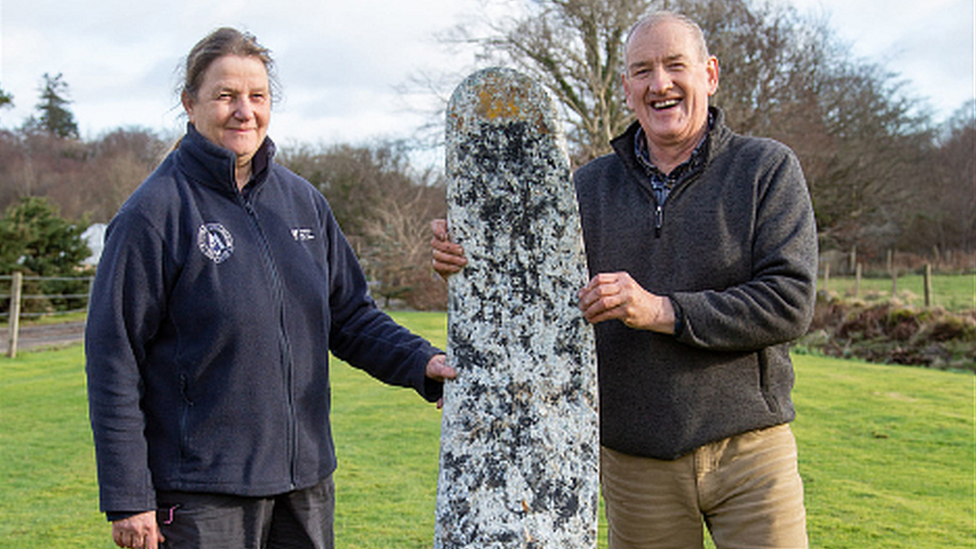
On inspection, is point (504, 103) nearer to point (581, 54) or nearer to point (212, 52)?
point (212, 52)

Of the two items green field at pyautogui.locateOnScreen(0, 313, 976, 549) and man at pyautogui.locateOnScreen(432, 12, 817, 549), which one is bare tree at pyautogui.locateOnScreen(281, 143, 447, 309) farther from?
man at pyautogui.locateOnScreen(432, 12, 817, 549)

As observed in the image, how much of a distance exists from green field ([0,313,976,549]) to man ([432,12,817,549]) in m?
2.44

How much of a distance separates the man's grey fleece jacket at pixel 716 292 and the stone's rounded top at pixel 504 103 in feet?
1.97

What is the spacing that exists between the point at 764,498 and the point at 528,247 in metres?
1.17

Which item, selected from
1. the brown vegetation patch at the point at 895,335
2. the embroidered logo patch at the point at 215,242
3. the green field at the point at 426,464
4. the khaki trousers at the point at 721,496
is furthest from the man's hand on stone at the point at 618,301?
the brown vegetation patch at the point at 895,335

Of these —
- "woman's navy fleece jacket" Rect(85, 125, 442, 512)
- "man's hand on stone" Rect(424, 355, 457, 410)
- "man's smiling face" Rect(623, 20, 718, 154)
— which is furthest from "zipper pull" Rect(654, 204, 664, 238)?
"woman's navy fleece jacket" Rect(85, 125, 442, 512)

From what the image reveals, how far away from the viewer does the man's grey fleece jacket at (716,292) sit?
2408 millimetres

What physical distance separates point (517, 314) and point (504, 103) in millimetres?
646

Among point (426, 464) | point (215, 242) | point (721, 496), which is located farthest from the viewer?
point (426, 464)

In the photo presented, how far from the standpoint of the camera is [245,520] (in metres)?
2.42

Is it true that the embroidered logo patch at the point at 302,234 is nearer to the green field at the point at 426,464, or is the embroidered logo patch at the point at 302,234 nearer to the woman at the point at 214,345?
the woman at the point at 214,345

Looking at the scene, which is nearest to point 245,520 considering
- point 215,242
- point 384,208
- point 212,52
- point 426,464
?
point 215,242

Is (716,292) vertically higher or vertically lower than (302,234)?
lower

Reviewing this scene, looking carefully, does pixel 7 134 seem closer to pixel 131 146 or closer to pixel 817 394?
pixel 131 146
